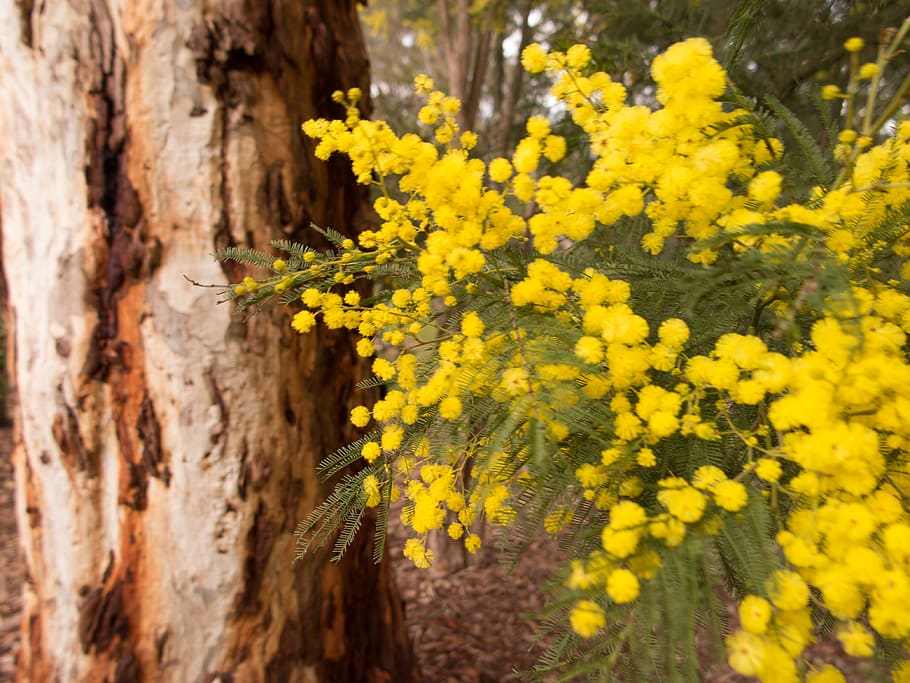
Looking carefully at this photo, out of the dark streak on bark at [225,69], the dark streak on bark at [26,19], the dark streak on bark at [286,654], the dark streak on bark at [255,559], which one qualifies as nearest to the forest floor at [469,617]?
the dark streak on bark at [286,654]

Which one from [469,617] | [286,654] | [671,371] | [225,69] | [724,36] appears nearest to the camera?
[671,371]

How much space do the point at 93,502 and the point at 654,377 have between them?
5.00 feet

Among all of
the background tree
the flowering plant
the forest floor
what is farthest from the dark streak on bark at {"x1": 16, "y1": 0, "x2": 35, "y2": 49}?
the forest floor

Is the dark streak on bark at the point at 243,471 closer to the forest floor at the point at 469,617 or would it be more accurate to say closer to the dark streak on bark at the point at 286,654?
the dark streak on bark at the point at 286,654

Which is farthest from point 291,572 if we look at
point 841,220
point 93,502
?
point 841,220

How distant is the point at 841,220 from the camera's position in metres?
0.68

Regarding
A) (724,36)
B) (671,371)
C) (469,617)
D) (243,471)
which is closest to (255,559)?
(243,471)

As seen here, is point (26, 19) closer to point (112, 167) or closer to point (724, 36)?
point (112, 167)

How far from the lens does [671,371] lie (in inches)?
28.3

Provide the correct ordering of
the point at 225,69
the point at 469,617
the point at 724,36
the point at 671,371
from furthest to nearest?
1. the point at 469,617
2. the point at 225,69
3. the point at 724,36
4. the point at 671,371

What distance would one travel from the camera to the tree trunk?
4.66ft

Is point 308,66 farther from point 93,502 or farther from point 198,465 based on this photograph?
point 93,502

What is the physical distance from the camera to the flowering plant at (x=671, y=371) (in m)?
0.57

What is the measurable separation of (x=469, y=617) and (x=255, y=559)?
1.84m
